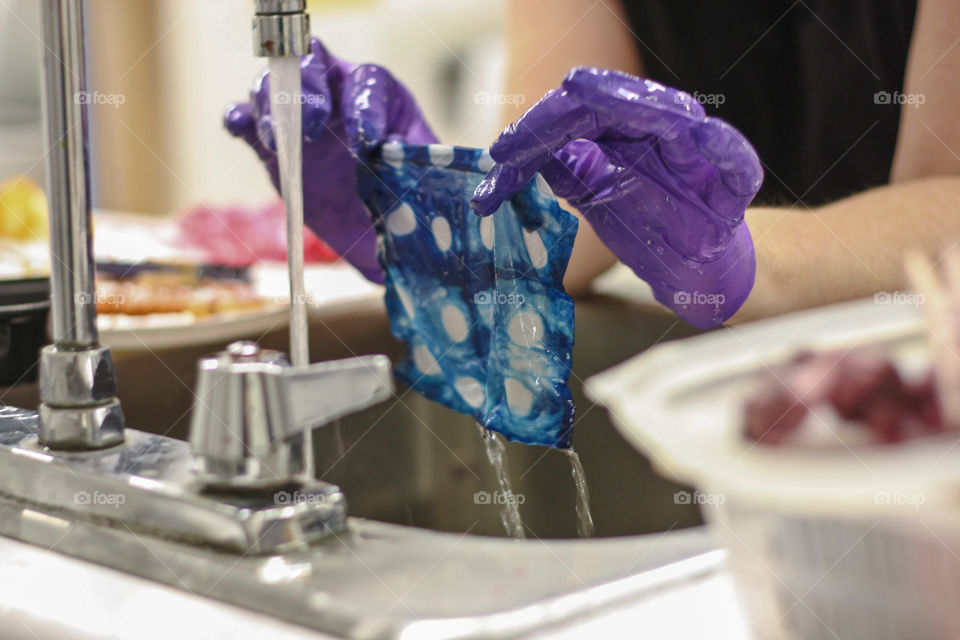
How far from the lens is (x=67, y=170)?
46 centimetres

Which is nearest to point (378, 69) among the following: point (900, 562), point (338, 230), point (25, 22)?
point (338, 230)

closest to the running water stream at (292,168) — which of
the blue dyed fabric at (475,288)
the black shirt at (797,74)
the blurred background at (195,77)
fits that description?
the blue dyed fabric at (475,288)

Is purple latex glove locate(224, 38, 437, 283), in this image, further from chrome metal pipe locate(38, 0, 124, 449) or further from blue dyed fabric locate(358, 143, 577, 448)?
chrome metal pipe locate(38, 0, 124, 449)

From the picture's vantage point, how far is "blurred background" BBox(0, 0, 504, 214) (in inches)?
94.4

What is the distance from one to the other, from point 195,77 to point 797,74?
2232 millimetres

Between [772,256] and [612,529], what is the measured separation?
26cm

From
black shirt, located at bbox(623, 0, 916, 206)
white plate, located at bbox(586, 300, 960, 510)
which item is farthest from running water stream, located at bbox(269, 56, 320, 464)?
black shirt, located at bbox(623, 0, 916, 206)

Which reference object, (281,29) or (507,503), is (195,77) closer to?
(507,503)

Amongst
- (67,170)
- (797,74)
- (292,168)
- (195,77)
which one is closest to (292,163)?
(292,168)

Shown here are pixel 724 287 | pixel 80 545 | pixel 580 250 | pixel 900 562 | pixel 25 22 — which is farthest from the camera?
pixel 25 22

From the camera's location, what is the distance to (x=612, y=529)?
28.4 inches

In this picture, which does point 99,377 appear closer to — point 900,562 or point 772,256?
point 900,562

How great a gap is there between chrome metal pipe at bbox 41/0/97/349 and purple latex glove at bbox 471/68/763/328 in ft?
0.65

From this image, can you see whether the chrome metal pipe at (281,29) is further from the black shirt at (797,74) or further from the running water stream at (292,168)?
the black shirt at (797,74)
